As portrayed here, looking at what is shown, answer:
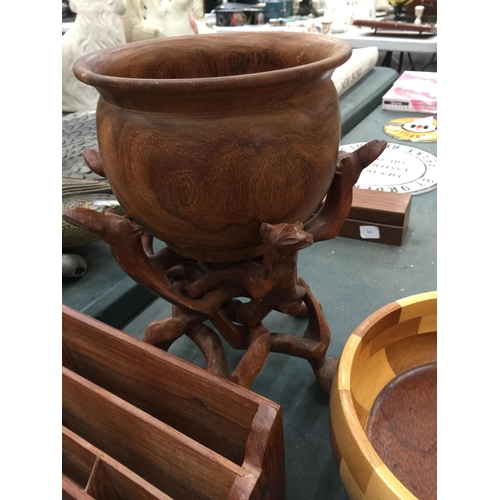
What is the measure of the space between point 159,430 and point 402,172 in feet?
3.15

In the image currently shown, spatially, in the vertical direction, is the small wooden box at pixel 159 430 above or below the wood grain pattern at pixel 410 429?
above

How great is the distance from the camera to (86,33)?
127cm

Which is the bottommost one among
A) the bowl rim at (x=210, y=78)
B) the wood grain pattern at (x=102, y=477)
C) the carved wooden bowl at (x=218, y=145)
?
the wood grain pattern at (x=102, y=477)

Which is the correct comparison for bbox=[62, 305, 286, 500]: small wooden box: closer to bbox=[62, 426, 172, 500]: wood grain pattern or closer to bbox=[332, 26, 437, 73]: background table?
bbox=[62, 426, 172, 500]: wood grain pattern

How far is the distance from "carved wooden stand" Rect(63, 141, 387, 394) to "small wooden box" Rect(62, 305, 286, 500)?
0.26 feet

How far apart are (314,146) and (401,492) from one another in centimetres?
31

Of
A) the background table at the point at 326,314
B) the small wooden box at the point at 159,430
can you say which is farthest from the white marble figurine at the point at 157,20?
the small wooden box at the point at 159,430

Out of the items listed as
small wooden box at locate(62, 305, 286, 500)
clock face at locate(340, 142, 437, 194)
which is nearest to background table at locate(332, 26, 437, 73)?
clock face at locate(340, 142, 437, 194)

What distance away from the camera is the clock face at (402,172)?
113 centimetres

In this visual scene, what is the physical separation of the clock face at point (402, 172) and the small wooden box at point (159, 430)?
75 cm

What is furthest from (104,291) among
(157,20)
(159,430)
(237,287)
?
(157,20)

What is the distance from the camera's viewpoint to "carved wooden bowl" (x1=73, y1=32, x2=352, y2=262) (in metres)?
0.42

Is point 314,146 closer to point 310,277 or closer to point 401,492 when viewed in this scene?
point 401,492

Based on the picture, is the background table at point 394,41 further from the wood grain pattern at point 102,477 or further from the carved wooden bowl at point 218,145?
the wood grain pattern at point 102,477
